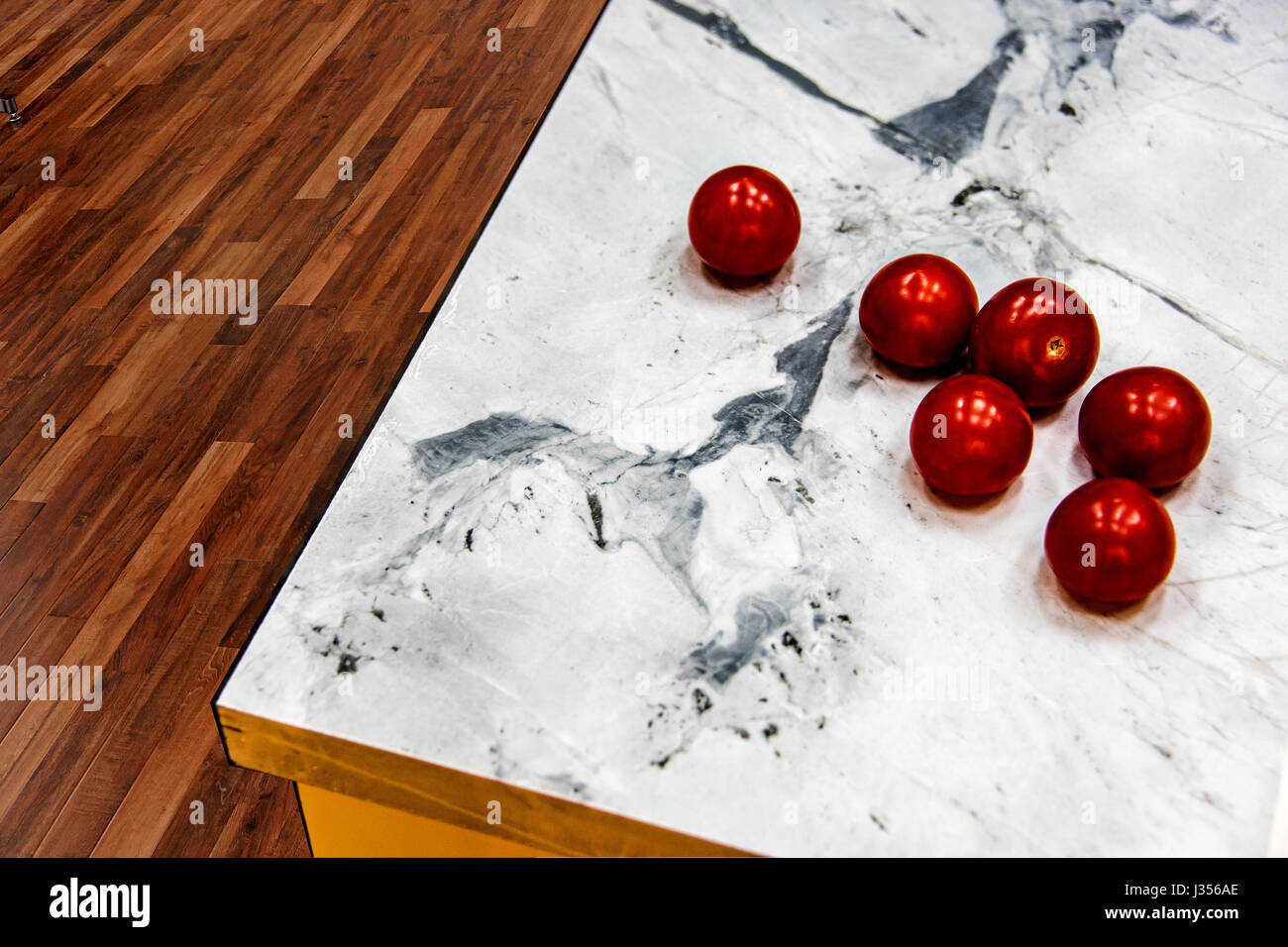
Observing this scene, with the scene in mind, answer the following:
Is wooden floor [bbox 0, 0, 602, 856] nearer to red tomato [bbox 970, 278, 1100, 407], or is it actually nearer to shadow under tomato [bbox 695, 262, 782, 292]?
shadow under tomato [bbox 695, 262, 782, 292]

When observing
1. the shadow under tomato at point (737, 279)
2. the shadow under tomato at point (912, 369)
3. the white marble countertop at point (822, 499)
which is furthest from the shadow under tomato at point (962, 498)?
the shadow under tomato at point (737, 279)

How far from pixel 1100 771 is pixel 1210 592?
0.16 meters

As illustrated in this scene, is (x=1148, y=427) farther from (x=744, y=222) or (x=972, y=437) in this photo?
(x=744, y=222)

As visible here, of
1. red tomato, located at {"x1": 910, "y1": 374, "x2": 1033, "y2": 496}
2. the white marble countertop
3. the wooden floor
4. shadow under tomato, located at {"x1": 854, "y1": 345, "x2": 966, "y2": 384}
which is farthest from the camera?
the wooden floor

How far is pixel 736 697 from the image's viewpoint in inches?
21.5

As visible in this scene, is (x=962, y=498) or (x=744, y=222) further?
(x=744, y=222)

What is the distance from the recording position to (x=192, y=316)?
2.09m

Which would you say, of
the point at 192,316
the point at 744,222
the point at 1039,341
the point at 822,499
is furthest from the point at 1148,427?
the point at 192,316

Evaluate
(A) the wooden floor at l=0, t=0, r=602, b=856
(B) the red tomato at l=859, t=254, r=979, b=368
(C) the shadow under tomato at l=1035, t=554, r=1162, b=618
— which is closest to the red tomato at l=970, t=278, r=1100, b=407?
(B) the red tomato at l=859, t=254, r=979, b=368

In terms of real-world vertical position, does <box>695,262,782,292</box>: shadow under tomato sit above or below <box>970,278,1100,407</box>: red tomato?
below

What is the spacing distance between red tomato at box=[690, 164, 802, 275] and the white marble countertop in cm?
3

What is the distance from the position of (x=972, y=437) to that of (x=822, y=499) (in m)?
0.10

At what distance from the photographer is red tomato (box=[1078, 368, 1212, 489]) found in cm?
62

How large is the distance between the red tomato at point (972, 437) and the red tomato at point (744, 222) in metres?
0.22
